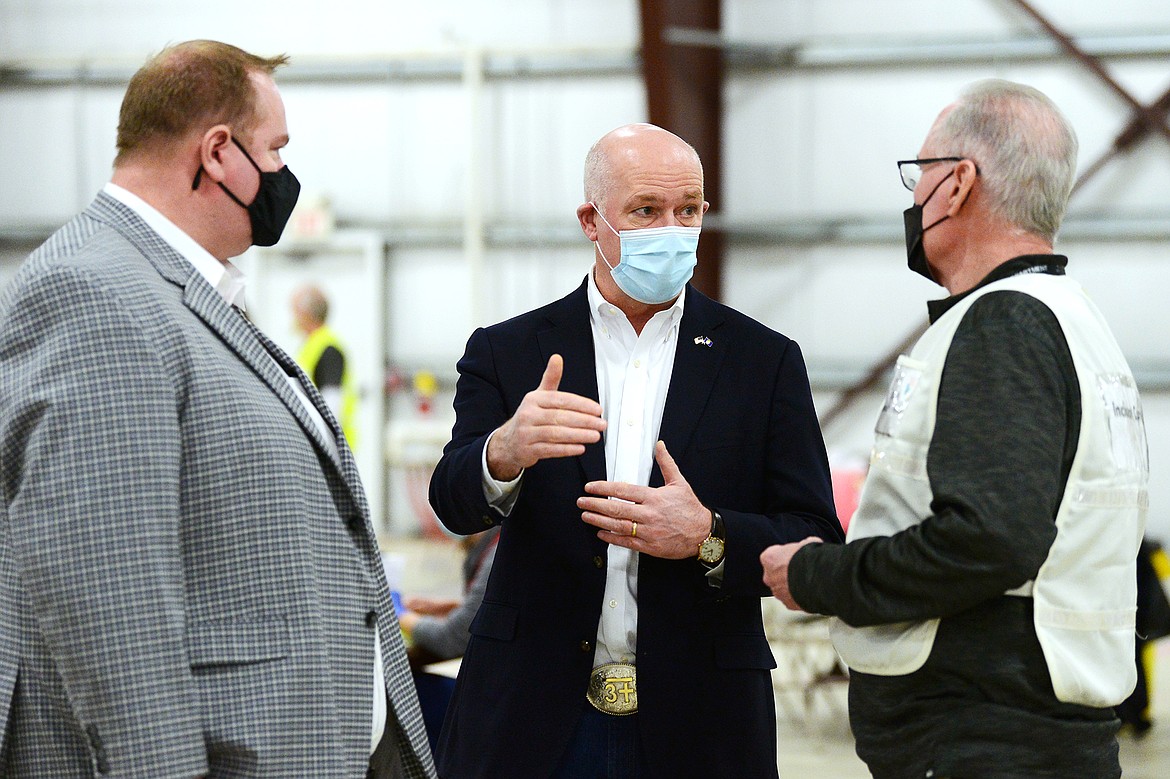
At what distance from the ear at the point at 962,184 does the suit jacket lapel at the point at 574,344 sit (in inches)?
26.4

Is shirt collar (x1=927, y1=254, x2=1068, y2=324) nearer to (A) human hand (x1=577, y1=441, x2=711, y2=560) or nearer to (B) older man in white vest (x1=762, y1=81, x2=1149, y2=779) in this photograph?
(B) older man in white vest (x1=762, y1=81, x2=1149, y2=779)

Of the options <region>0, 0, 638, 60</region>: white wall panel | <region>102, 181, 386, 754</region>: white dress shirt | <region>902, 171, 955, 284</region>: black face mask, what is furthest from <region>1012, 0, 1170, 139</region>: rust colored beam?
<region>102, 181, 386, 754</region>: white dress shirt

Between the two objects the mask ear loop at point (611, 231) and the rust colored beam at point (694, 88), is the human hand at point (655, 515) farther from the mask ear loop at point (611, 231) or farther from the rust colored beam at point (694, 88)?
the rust colored beam at point (694, 88)

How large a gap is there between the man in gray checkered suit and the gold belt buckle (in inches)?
13.7

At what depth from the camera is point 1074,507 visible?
1.53 metres

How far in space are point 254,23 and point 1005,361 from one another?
30.6ft

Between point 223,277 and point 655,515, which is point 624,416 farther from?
point 223,277

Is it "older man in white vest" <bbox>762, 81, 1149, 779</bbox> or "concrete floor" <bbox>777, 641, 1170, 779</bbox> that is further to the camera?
"concrete floor" <bbox>777, 641, 1170, 779</bbox>

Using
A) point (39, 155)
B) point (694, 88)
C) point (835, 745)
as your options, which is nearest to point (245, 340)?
point (835, 745)

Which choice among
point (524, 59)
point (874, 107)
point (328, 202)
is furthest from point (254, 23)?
point (874, 107)

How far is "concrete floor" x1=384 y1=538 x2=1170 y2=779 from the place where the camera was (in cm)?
440

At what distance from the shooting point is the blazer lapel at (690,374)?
2012mm

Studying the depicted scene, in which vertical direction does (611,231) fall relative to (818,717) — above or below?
above

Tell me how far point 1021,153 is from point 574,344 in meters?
0.81
